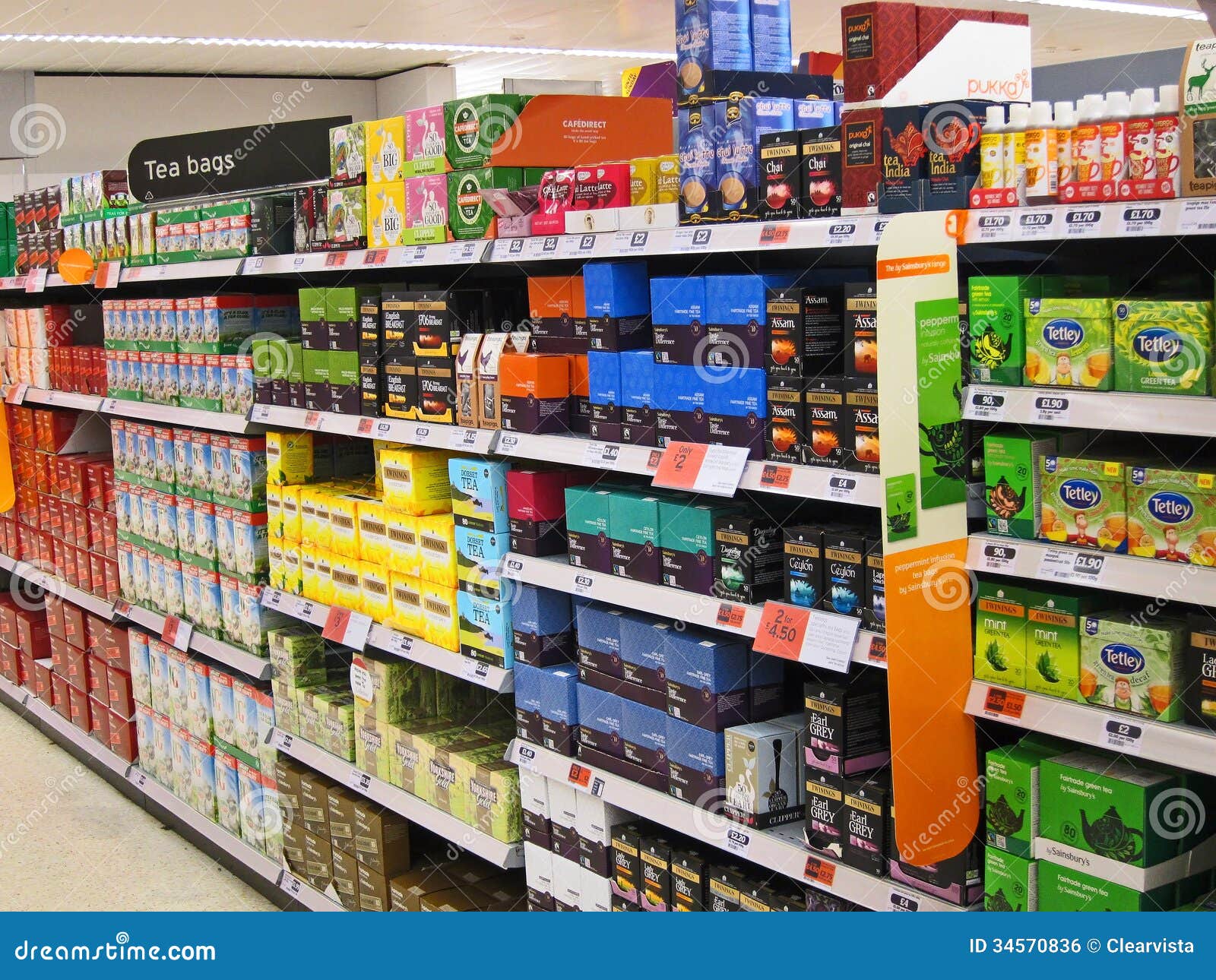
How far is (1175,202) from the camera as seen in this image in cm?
185

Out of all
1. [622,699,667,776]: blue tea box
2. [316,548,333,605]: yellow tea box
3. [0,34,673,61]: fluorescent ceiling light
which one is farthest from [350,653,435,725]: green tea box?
[0,34,673,61]: fluorescent ceiling light

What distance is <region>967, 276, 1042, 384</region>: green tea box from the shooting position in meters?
2.13

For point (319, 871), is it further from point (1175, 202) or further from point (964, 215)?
point (1175, 202)

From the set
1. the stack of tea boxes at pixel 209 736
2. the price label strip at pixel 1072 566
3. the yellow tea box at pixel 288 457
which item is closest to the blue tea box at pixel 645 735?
the price label strip at pixel 1072 566

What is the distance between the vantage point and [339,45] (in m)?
12.8

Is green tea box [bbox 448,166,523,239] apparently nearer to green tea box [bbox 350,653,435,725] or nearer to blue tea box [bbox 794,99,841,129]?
blue tea box [bbox 794,99,841,129]

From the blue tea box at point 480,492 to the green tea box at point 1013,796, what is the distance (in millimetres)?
1422

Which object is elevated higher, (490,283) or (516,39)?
(516,39)

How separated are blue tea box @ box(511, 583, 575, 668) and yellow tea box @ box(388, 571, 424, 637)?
413mm

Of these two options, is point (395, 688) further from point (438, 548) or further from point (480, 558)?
point (480, 558)

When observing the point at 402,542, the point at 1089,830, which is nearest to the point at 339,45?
the point at 402,542
